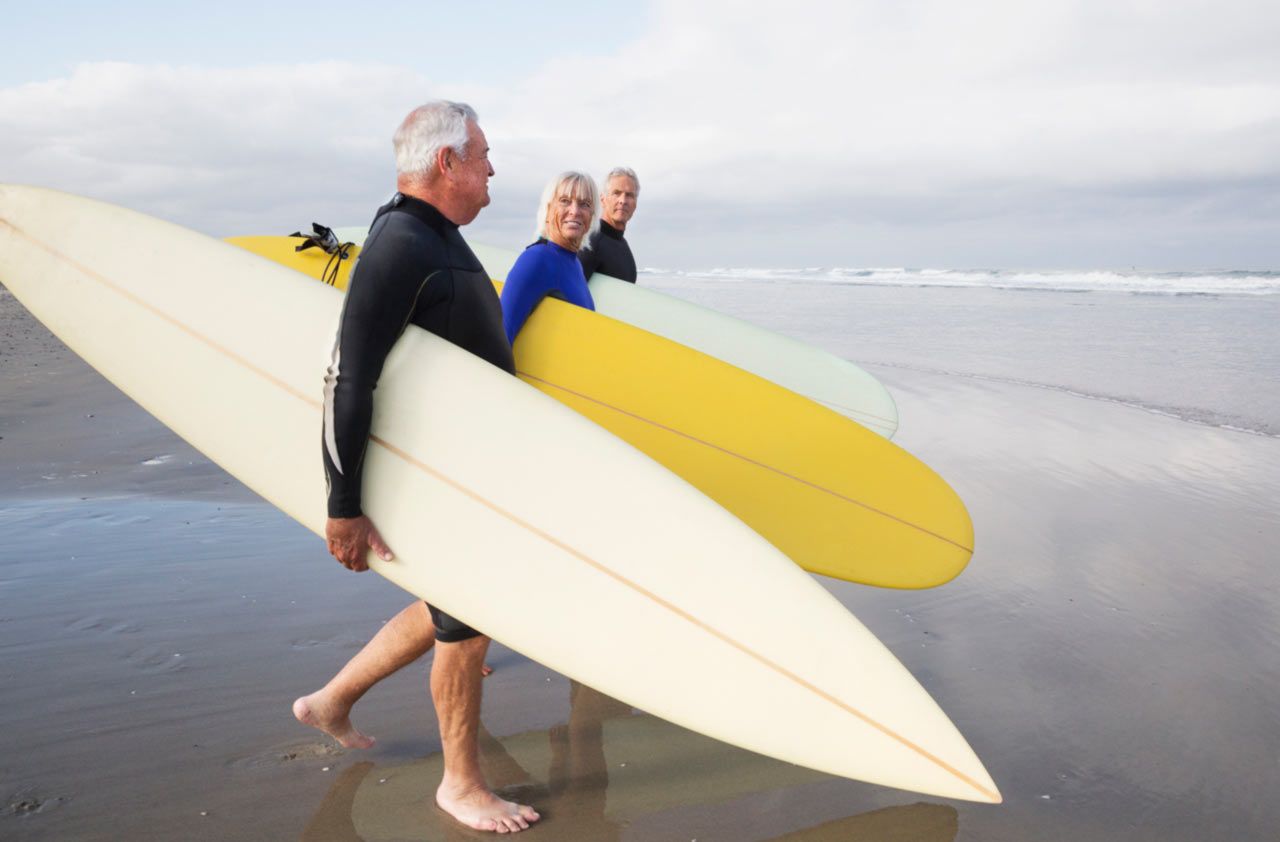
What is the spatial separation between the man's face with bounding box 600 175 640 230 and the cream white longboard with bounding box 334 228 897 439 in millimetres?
360

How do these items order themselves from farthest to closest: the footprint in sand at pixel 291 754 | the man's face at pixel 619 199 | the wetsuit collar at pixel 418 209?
the man's face at pixel 619 199
the footprint in sand at pixel 291 754
the wetsuit collar at pixel 418 209

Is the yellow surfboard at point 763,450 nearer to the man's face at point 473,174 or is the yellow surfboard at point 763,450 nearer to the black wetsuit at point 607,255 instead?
the black wetsuit at point 607,255

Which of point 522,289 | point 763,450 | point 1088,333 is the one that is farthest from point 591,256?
point 1088,333

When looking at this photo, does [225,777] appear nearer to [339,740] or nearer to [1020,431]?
[339,740]

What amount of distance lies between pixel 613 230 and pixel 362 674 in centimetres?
232

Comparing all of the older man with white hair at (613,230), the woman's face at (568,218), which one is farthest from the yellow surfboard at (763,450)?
the older man with white hair at (613,230)

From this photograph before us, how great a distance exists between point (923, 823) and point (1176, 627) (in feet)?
4.99

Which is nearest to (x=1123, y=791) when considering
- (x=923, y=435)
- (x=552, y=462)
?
(x=552, y=462)

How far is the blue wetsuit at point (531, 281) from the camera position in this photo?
8.98 feet

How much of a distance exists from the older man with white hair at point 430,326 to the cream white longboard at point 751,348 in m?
2.18

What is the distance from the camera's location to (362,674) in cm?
204

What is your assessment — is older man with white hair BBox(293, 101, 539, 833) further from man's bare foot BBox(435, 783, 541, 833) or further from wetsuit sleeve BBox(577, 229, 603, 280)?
wetsuit sleeve BBox(577, 229, 603, 280)

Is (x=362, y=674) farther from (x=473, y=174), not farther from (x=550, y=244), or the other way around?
(x=550, y=244)

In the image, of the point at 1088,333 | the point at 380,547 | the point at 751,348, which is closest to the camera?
the point at 380,547
